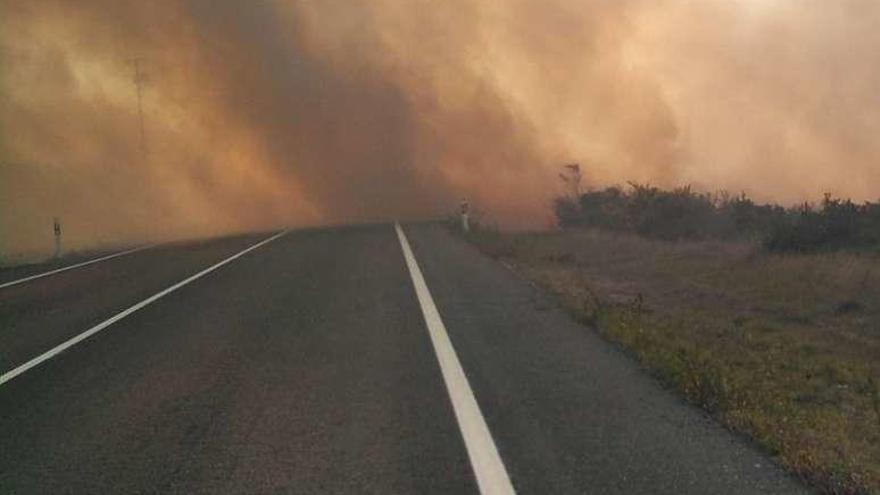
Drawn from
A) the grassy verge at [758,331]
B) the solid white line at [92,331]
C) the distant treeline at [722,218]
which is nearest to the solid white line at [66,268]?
the solid white line at [92,331]

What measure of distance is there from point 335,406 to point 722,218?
71.1 feet

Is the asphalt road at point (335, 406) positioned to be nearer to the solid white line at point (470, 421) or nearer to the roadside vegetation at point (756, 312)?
the solid white line at point (470, 421)

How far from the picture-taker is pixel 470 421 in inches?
229

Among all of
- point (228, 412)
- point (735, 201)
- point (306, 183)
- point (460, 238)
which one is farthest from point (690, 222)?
point (306, 183)

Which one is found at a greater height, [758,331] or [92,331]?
[92,331]

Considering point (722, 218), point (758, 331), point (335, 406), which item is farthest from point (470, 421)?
point (722, 218)

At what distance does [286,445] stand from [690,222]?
21.9 meters

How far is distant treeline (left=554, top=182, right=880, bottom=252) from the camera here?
1788cm

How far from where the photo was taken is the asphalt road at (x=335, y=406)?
191 inches

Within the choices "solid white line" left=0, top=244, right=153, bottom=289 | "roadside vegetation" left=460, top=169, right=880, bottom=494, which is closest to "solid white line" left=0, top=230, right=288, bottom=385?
"solid white line" left=0, top=244, right=153, bottom=289

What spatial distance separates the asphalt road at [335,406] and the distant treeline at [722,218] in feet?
27.7

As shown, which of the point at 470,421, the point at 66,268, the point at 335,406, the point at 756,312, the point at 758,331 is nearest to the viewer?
the point at 470,421

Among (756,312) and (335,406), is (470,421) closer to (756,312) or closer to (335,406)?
(335,406)

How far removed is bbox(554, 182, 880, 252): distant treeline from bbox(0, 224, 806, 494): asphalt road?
332 inches
